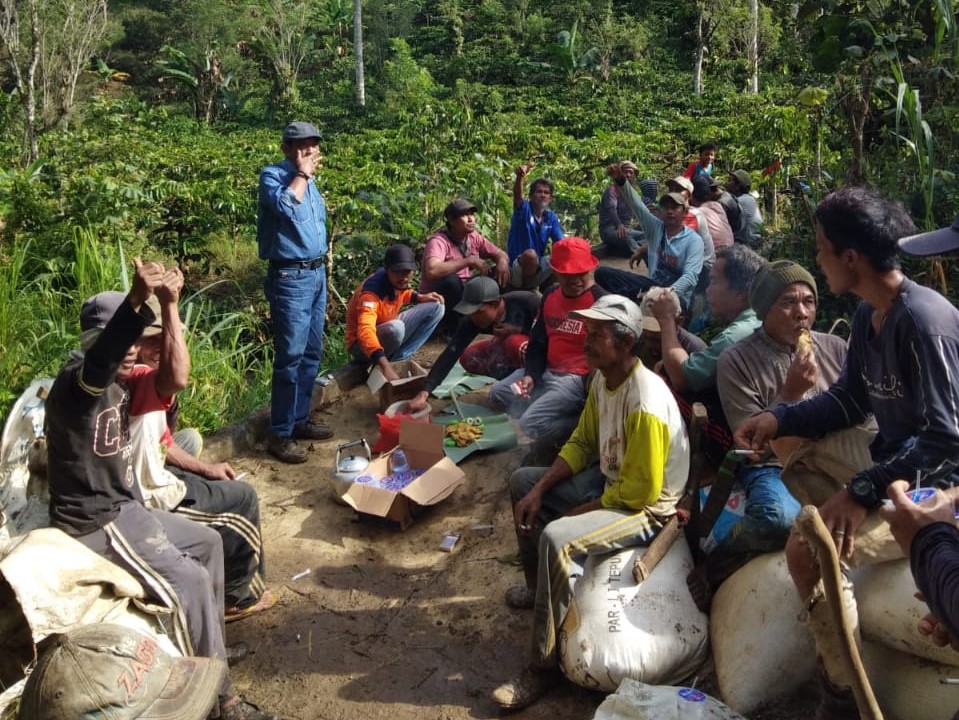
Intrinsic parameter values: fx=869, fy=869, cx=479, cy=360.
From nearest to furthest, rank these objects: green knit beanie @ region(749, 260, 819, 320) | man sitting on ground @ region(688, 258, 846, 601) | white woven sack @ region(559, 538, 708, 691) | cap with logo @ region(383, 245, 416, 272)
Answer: white woven sack @ region(559, 538, 708, 691) → man sitting on ground @ region(688, 258, 846, 601) → green knit beanie @ region(749, 260, 819, 320) → cap with logo @ region(383, 245, 416, 272)

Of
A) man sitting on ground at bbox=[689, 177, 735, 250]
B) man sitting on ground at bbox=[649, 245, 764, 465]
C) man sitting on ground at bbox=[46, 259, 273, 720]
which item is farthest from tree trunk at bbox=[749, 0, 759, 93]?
man sitting on ground at bbox=[46, 259, 273, 720]

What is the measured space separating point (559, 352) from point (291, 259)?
5.83 ft

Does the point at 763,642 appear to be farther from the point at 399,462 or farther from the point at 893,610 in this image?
the point at 399,462

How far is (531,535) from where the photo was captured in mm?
3838

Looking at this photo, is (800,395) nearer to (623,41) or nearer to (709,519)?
(709,519)

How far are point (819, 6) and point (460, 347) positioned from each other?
4490 mm

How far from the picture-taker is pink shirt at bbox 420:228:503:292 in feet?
21.7

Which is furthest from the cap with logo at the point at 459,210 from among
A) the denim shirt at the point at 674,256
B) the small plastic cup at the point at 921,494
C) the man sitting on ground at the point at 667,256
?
the small plastic cup at the point at 921,494

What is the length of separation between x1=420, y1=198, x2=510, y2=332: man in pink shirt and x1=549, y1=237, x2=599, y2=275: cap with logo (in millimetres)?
1482

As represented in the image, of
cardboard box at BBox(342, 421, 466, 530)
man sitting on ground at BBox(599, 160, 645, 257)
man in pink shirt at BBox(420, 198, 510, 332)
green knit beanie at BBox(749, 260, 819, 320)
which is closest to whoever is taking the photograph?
green knit beanie at BBox(749, 260, 819, 320)

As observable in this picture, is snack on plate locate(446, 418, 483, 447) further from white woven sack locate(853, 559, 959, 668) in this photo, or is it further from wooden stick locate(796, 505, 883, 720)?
wooden stick locate(796, 505, 883, 720)

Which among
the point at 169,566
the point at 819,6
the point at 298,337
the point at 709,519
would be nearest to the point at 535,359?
the point at 298,337

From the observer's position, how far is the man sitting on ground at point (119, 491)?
3.03 metres

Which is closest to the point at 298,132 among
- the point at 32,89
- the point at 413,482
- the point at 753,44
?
the point at 413,482
